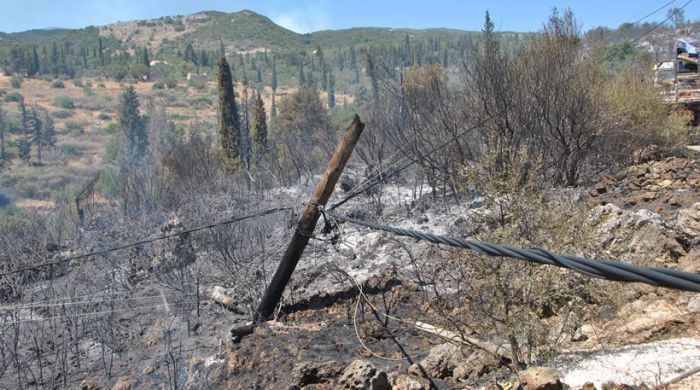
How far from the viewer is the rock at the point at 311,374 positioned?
5.25 m

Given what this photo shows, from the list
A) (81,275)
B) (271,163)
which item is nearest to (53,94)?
(271,163)

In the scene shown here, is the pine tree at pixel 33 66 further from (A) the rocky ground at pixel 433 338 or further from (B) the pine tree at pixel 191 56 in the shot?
(A) the rocky ground at pixel 433 338

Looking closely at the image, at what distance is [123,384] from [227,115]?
25465mm

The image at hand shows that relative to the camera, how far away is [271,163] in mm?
24125

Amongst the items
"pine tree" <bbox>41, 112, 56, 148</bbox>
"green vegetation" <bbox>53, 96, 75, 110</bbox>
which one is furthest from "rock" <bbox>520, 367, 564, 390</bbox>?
"green vegetation" <bbox>53, 96, 75, 110</bbox>

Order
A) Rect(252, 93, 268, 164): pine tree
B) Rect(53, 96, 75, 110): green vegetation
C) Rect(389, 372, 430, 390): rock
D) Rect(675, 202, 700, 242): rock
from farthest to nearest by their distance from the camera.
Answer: Rect(53, 96, 75, 110): green vegetation
Rect(252, 93, 268, 164): pine tree
Rect(675, 202, 700, 242): rock
Rect(389, 372, 430, 390): rock

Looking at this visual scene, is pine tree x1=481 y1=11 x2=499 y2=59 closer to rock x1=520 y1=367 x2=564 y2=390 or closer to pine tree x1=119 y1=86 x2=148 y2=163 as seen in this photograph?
rock x1=520 y1=367 x2=564 y2=390

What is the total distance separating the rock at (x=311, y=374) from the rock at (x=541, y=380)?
1.89m

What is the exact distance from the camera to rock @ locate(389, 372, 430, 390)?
4926mm

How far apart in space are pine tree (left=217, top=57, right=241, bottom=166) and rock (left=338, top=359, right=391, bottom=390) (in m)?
23.1

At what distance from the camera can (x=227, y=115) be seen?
3117cm

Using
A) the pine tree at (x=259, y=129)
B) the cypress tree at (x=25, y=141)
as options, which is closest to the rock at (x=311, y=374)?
the pine tree at (x=259, y=129)

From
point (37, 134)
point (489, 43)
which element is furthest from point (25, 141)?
point (489, 43)

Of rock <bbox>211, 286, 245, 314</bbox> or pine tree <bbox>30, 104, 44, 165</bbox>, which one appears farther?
pine tree <bbox>30, 104, 44, 165</bbox>
